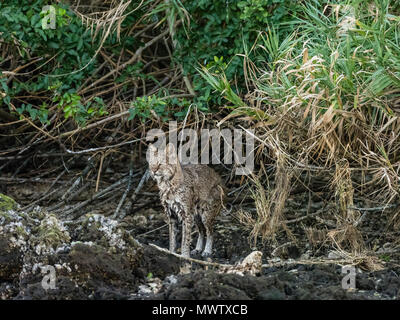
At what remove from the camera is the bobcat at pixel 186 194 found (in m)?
6.55

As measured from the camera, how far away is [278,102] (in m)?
6.16

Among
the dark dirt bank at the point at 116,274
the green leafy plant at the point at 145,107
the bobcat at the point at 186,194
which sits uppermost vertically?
the green leafy plant at the point at 145,107

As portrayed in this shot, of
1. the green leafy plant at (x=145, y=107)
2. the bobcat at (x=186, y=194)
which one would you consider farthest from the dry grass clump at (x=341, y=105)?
the green leafy plant at (x=145, y=107)

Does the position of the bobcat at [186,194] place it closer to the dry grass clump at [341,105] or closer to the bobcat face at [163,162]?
the bobcat face at [163,162]

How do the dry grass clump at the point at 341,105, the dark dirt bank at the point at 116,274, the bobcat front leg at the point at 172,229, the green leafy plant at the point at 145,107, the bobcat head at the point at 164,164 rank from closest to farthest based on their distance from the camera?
the dark dirt bank at the point at 116,274 → the dry grass clump at the point at 341,105 → the bobcat head at the point at 164,164 → the bobcat front leg at the point at 172,229 → the green leafy plant at the point at 145,107

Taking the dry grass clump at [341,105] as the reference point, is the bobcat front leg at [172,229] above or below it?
below

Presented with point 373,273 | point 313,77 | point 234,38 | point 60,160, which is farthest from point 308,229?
point 60,160

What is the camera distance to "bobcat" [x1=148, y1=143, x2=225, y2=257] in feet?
21.5

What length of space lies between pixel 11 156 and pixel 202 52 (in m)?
2.74

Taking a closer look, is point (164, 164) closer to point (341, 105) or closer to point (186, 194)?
point (186, 194)

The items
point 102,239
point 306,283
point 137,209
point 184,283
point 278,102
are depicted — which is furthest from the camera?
point 137,209

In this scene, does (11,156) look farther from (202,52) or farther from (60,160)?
(202,52)

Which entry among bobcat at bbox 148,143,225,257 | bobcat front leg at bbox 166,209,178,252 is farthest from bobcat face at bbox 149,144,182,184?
bobcat front leg at bbox 166,209,178,252

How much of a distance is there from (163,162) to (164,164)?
0.02 metres
